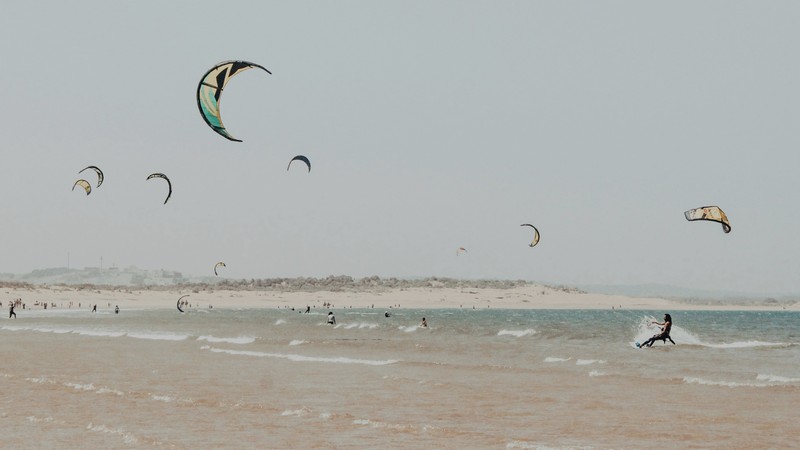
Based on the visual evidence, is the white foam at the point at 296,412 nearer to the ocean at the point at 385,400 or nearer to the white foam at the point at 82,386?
the ocean at the point at 385,400

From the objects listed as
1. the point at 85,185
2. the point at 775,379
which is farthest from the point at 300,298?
the point at 775,379

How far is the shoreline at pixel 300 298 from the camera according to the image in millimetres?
117000

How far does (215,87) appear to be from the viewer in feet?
53.6

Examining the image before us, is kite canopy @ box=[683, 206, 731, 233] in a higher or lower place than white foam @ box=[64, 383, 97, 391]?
higher

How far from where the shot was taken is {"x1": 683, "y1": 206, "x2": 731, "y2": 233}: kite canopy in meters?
23.0

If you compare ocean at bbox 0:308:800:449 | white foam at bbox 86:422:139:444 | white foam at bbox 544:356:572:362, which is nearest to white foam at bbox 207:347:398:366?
ocean at bbox 0:308:800:449

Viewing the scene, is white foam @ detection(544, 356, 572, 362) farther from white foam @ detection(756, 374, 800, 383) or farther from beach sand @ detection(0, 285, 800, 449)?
white foam @ detection(756, 374, 800, 383)

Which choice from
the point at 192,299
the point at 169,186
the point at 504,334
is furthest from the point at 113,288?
the point at 169,186

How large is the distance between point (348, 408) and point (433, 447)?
137 inches

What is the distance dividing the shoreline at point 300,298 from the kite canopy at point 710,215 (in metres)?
91.7

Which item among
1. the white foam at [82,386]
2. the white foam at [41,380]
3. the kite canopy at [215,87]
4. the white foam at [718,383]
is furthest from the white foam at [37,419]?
the white foam at [718,383]

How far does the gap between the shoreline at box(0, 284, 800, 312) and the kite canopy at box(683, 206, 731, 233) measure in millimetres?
91737

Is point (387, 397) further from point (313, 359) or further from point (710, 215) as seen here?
point (710, 215)

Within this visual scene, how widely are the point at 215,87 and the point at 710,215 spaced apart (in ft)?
45.8
